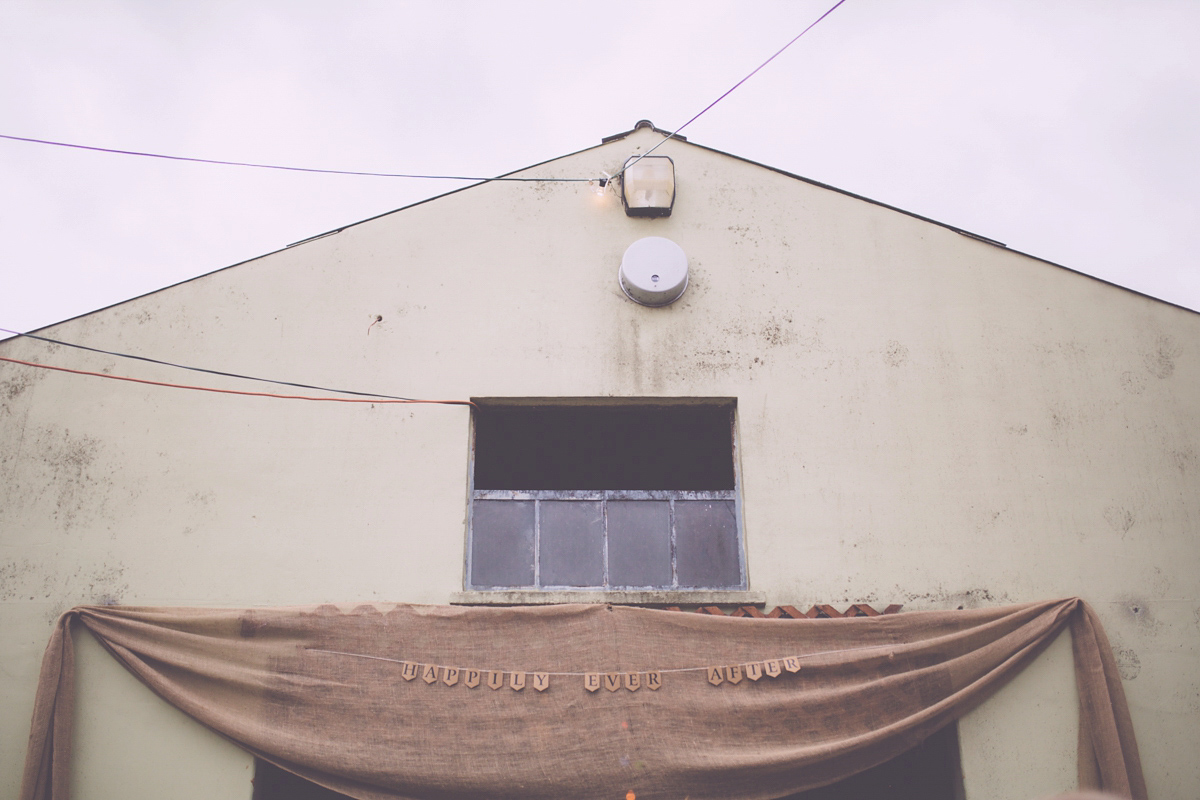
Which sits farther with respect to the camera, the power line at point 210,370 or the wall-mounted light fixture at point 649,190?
the wall-mounted light fixture at point 649,190

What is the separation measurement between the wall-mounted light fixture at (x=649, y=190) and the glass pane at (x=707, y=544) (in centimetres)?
203

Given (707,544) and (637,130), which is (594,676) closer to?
(707,544)

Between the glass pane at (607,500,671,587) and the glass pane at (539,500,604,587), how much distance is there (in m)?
0.08

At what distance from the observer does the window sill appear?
188 inches

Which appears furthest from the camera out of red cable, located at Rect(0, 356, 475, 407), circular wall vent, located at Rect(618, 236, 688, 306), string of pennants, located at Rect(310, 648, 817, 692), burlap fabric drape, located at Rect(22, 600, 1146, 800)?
circular wall vent, located at Rect(618, 236, 688, 306)

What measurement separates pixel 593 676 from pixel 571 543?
92 cm

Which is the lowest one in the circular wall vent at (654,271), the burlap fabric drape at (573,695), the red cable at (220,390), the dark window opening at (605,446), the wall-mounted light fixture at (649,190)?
the burlap fabric drape at (573,695)

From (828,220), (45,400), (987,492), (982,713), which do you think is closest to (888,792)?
(982,713)

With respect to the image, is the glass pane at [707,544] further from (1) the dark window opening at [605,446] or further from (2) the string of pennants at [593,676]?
(2) the string of pennants at [593,676]

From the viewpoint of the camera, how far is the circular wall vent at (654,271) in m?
5.40

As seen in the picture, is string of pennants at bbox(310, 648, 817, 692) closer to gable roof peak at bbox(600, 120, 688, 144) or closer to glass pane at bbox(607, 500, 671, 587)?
glass pane at bbox(607, 500, 671, 587)

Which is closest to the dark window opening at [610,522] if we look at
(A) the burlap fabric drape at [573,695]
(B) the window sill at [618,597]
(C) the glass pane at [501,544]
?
(C) the glass pane at [501,544]

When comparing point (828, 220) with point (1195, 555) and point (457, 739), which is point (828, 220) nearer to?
point (1195, 555)

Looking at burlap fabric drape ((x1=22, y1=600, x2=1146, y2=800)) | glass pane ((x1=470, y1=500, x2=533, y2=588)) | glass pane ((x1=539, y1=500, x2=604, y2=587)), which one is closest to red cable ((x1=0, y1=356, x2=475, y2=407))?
glass pane ((x1=470, y1=500, x2=533, y2=588))
